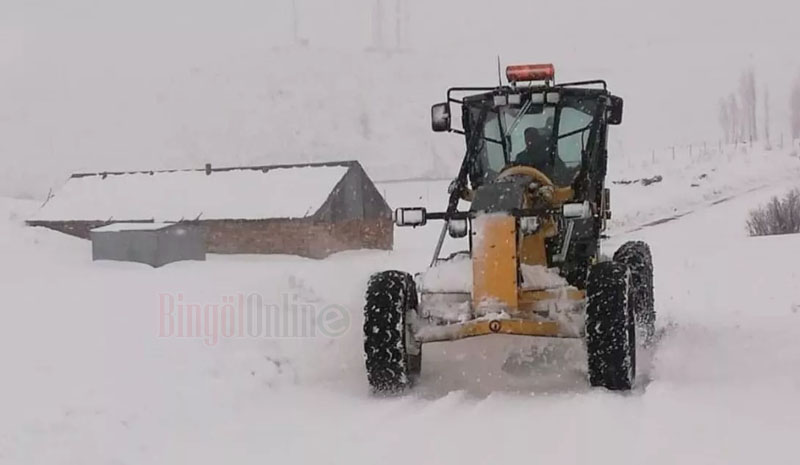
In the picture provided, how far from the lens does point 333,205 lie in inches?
896

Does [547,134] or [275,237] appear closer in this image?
[547,134]

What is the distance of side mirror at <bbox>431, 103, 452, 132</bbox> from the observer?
21.1 feet

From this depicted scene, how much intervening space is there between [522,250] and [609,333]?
0.99 meters

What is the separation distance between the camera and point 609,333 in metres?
5.45

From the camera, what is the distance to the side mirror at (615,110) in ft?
22.5

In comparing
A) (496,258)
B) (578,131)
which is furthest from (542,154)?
(496,258)

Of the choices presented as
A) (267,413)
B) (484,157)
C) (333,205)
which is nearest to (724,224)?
(333,205)

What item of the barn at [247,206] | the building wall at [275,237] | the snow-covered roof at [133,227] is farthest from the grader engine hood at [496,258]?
the building wall at [275,237]

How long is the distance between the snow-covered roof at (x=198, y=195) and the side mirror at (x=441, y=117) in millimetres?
15527

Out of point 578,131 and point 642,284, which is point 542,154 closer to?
point 578,131

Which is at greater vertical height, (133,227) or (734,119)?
(734,119)

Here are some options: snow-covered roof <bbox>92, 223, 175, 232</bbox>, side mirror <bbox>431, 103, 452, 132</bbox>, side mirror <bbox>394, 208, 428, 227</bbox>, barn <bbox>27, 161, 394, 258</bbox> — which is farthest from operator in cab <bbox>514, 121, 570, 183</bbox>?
barn <bbox>27, 161, 394, 258</bbox>

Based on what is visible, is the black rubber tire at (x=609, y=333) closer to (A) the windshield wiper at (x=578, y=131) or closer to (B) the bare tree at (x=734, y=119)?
(A) the windshield wiper at (x=578, y=131)

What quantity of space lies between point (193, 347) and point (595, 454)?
11.6 ft
